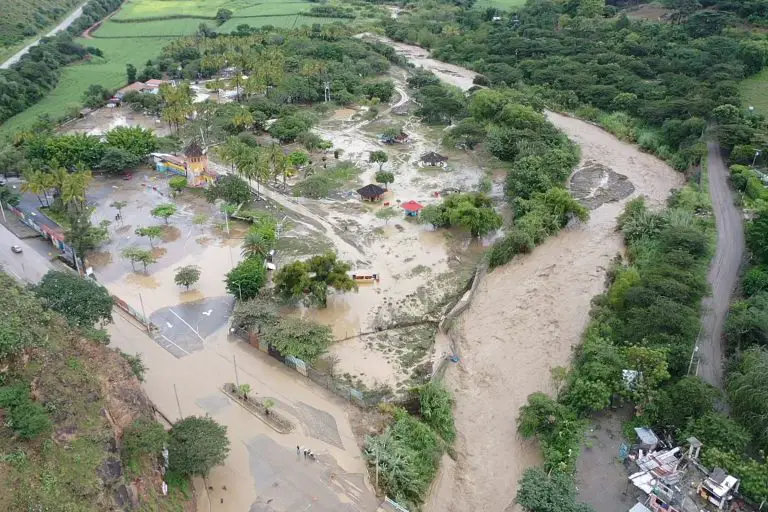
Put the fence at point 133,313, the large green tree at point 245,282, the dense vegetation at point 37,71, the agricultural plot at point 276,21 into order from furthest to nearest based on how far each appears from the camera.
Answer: the agricultural plot at point 276,21 < the dense vegetation at point 37,71 < the large green tree at point 245,282 < the fence at point 133,313

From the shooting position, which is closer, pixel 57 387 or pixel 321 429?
pixel 57 387

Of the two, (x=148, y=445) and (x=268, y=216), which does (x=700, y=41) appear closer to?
(x=268, y=216)

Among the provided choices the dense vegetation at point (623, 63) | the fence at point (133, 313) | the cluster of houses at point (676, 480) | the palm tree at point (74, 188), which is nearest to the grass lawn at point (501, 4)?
the dense vegetation at point (623, 63)

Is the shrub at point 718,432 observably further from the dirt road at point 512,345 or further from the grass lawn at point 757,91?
the grass lawn at point 757,91

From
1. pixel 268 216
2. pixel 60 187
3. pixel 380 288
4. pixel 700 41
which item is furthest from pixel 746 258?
pixel 700 41

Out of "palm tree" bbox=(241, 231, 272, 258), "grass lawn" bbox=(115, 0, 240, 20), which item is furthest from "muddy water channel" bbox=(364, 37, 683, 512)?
"grass lawn" bbox=(115, 0, 240, 20)

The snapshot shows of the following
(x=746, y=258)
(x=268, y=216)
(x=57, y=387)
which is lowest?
(x=268, y=216)
